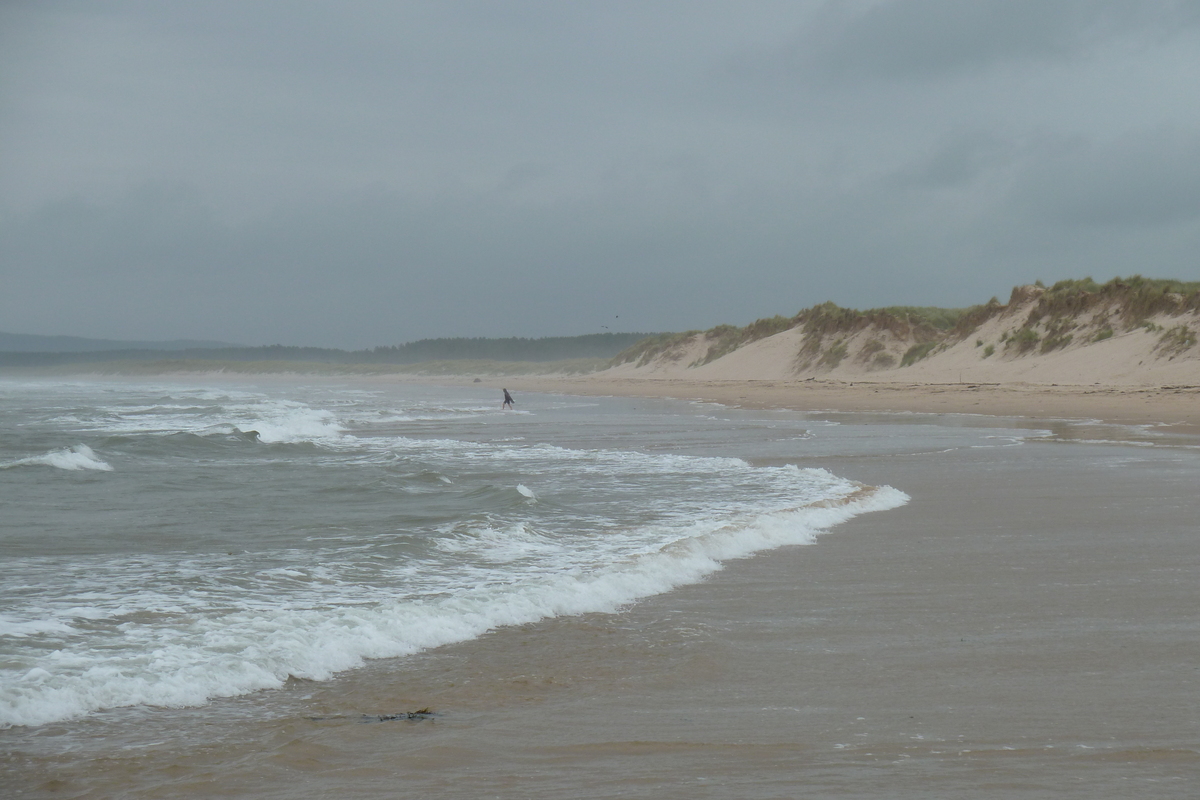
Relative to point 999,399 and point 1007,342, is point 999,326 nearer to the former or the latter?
point 1007,342

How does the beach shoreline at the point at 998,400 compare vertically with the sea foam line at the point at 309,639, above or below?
above

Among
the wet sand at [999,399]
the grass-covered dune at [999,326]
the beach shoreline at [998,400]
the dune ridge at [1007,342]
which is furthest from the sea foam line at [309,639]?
the grass-covered dune at [999,326]

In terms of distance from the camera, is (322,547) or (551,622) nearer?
(551,622)

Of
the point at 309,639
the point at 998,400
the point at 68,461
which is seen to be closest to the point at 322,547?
the point at 309,639

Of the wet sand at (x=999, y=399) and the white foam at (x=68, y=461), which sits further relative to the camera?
the wet sand at (x=999, y=399)

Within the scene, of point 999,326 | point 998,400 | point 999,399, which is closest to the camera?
point 998,400

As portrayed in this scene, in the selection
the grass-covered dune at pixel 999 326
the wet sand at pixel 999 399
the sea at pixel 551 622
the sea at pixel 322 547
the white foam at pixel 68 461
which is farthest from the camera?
the grass-covered dune at pixel 999 326

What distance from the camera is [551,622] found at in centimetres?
549

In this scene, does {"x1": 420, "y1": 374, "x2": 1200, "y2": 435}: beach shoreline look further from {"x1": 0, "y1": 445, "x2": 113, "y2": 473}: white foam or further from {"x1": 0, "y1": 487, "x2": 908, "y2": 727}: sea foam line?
{"x1": 0, "y1": 445, "x2": 113, "y2": 473}: white foam

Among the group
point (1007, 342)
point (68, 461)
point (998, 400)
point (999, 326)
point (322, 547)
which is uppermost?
point (999, 326)

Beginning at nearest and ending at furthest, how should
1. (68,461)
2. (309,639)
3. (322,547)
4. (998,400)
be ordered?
(309,639) < (322,547) < (68,461) < (998,400)

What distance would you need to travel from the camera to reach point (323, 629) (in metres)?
5.09

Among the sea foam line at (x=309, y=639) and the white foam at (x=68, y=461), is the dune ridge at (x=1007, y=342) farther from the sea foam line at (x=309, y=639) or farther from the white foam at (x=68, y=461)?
the white foam at (x=68, y=461)

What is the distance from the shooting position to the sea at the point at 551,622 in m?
3.48
